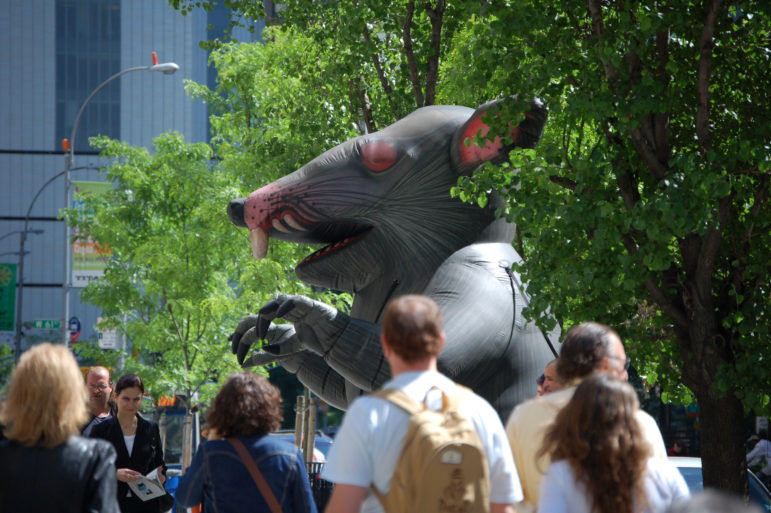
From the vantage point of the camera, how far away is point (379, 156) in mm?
5230

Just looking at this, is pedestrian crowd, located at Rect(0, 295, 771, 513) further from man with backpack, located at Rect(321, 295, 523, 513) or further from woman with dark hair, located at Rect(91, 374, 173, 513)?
woman with dark hair, located at Rect(91, 374, 173, 513)

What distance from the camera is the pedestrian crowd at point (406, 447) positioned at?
277 cm

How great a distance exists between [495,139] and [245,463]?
2.22 m

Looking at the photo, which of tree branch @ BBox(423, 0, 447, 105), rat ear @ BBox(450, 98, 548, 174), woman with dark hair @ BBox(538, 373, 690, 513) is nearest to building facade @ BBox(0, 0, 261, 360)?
tree branch @ BBox(423, 0, 447, 105)

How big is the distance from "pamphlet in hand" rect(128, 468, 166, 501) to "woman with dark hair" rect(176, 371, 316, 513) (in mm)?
1730

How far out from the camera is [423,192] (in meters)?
5.21

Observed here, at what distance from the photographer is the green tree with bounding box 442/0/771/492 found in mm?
5473

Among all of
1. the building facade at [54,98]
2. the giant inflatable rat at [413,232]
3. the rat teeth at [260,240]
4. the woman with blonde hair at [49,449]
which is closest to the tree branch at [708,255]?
the giant inflatable rat at [413,232]

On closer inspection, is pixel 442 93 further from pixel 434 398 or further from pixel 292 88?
pixel 434 398

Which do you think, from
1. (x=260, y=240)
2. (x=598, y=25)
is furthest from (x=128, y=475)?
(x=598, y=25)

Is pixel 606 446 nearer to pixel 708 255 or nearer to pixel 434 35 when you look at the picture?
pixel 708 255

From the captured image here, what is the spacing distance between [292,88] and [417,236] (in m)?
7.70

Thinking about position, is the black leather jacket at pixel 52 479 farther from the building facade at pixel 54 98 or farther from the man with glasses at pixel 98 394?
the building facade at pixel 54 98

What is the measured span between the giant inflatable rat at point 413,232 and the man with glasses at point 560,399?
1.47 metres
